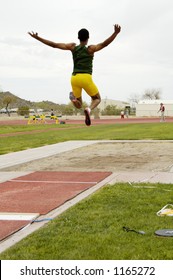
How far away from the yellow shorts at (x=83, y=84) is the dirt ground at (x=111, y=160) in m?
4.02

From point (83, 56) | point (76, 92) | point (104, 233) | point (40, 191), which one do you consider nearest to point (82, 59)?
point (83, 56)

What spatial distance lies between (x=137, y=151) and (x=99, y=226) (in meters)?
10.3

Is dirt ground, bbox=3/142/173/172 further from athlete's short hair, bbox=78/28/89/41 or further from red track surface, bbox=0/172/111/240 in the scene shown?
Result: athlete's short hair, bbox=78/28/89/41

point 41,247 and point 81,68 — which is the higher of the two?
point 81,68

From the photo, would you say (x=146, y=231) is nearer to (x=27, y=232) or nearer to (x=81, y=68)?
(x=27, y=232)

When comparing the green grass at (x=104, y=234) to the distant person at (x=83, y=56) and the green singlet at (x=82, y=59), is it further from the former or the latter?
the green singlet at (x=82, y=59)

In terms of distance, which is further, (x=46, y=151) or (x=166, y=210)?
(x=46, y=151)

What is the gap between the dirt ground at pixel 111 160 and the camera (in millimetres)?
12145

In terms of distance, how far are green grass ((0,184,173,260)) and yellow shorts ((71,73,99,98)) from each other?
194 cm

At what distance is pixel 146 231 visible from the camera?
579 cm

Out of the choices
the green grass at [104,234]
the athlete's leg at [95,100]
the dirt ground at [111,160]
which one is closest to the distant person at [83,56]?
the athlete's leg at [95,100]

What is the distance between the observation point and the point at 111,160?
45.6 ft
